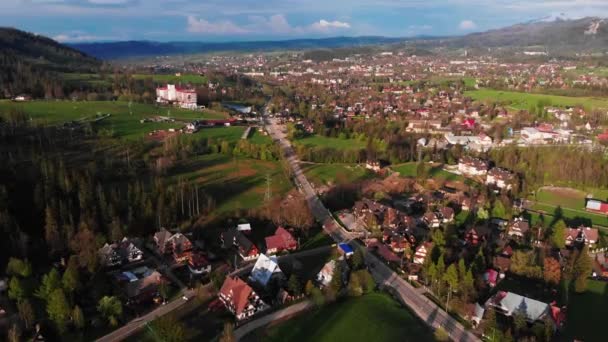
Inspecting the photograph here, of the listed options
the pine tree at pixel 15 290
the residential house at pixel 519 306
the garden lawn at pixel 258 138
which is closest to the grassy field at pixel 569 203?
the residential house at pixel 519 306

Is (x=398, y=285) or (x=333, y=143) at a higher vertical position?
(x=333, y=143)

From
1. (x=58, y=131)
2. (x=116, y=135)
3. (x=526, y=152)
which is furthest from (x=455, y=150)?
(x=58, y=131)

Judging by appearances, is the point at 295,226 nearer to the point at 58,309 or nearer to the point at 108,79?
the point at 58,309

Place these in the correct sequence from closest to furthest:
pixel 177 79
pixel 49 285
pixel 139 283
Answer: pixel 49 285, pixel 139 283, pixel 177 79

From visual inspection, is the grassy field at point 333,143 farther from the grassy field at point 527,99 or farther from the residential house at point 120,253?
the grassy field at point 527,99

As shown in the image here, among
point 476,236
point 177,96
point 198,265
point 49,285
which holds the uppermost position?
point 177,96

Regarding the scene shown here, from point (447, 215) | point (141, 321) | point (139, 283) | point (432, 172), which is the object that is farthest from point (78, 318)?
point (432, 172)

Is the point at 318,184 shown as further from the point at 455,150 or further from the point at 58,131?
the point at 58,131
